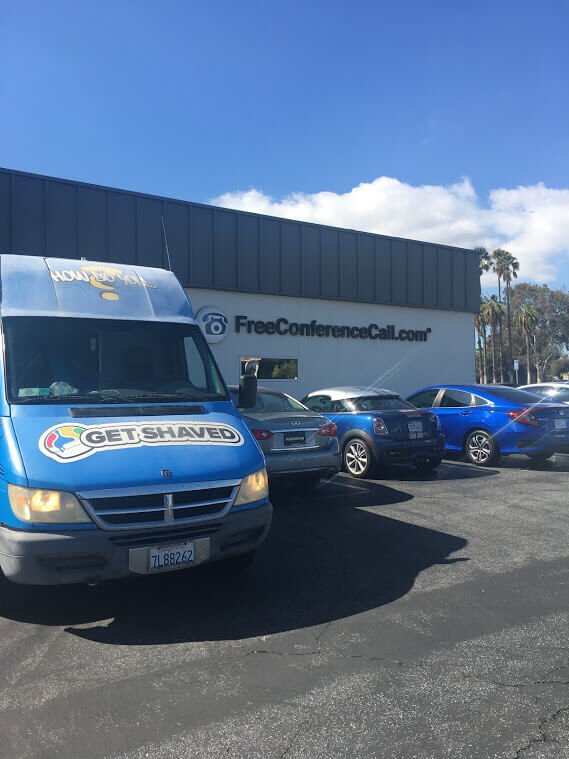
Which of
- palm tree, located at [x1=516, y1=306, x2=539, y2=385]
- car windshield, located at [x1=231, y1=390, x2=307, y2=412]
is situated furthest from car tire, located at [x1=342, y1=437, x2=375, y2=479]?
palm tree, located at [x1=516, y1=306, x2=539, y2=385]

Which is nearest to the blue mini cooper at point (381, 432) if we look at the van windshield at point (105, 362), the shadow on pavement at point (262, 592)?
the shadow on pavement at point (262, 592)

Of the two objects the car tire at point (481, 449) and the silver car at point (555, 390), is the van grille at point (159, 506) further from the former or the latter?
the silver car at point (555, 390)

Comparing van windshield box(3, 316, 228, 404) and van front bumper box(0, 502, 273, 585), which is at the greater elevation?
van windshield box(3, 316, 228, 404)

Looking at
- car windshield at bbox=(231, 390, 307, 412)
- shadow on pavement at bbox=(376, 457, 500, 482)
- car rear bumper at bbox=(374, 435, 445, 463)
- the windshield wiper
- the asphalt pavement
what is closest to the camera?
the asphalt pavement

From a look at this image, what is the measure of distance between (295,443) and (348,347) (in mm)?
10427

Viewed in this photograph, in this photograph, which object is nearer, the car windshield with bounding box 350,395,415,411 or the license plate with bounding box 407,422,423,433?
the license plate with bounding box 407,422,423,433

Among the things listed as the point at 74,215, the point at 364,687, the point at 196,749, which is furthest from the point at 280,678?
the point at 74,215

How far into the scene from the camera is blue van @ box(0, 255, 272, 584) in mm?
4102

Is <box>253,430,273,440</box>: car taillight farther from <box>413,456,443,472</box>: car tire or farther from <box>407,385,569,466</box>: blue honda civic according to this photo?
<box>407,385,569,466</box>: blue honda civic

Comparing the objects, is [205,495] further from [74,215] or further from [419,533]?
[74,215]

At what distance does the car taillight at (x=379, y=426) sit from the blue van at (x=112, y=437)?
4112mm

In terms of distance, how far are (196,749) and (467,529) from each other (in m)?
4.69

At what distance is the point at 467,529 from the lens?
22.7ft

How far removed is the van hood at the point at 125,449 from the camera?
4.21 metres
